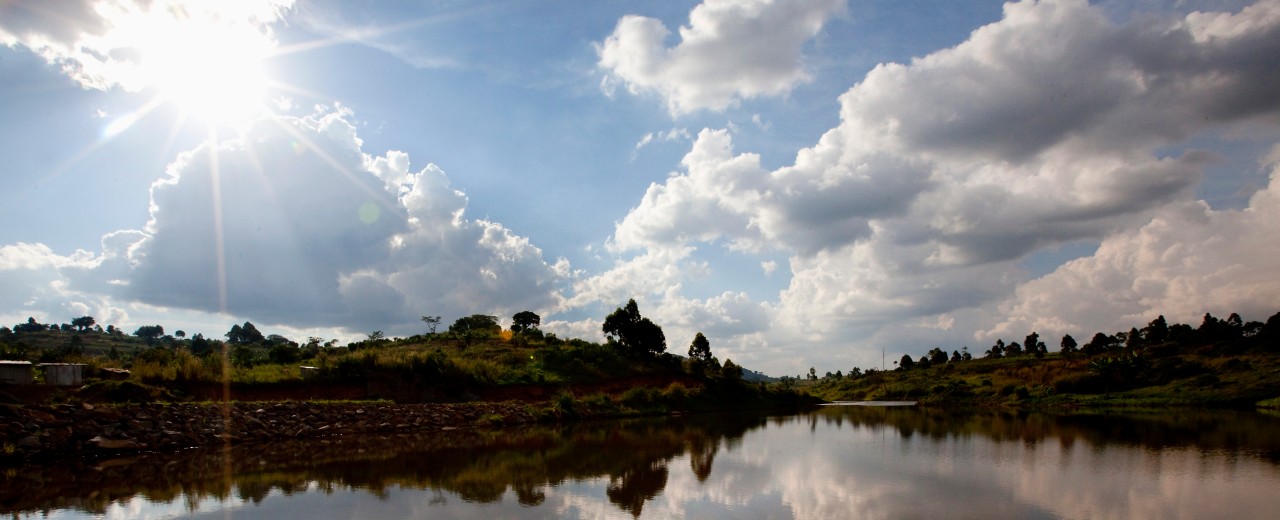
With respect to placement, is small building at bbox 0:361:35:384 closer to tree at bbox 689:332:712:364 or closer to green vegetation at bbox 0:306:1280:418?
green vegetation at bbox 0:306:1280:418

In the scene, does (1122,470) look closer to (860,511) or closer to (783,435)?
(860,511)

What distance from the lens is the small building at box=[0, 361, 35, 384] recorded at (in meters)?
19.7

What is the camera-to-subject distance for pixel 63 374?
70.8ft

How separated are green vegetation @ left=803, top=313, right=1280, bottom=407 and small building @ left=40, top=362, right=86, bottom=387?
70.3 m

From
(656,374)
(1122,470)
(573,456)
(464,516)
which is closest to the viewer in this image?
(464,516)

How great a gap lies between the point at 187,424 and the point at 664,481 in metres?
15.6

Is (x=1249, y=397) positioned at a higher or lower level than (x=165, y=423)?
lower

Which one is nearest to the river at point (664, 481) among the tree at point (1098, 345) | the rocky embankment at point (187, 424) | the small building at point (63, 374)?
the rocky embankment at point (187, 424)

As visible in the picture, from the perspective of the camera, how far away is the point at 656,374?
5162cm

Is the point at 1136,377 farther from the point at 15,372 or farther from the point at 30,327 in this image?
the point at 30,327

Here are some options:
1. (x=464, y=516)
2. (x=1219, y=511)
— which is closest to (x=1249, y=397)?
(x=1219, y=511)

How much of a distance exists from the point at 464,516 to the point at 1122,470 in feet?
47.7

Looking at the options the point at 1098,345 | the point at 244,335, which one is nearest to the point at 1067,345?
the point at 1098,345

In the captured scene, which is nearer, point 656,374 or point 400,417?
point 400,417
